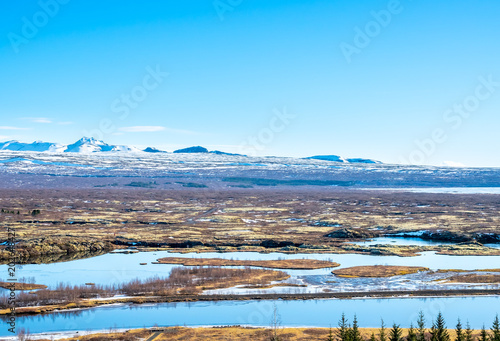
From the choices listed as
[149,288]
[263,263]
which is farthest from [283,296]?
[263,263]

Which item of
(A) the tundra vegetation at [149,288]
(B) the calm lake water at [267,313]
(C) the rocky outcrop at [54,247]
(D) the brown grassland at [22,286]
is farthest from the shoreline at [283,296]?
(C) the rocky outcrop at [54,247]

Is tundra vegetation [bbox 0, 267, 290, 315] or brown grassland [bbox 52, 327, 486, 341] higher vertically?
tundra vegetation [bbox 0, 267, 290, 315]

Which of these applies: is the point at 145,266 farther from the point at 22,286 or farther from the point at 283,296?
the point at 283,296

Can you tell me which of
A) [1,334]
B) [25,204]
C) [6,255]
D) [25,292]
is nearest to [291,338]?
[1,334]

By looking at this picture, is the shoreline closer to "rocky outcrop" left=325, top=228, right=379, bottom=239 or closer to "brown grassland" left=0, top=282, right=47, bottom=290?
"brown grassland" left=0, top=282, right=47, bottom=290

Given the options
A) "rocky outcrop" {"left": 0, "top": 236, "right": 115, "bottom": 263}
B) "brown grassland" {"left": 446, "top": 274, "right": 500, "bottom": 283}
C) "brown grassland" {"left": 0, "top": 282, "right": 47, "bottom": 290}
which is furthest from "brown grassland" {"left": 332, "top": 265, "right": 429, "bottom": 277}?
"rocky outcrop" {"left": 0, "top": 236, "right": 115, "bottom": 263}

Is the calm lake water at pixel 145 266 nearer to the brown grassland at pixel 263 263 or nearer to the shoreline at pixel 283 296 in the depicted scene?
the brown grassland at pixel 263 263

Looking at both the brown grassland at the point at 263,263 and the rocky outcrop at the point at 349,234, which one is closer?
the brown grassland at the point at 263,263

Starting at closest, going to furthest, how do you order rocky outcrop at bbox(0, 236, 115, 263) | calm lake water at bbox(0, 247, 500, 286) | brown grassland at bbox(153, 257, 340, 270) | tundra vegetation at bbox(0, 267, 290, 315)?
1. tundra vegetation at bbox(0, 267, 290, 315)
2. calm lake water at bbox(0, 247, 500, 286)
3. brown grassland at bbox(153, 257, 340, 270)
4. rocky outcrop at bbox(0, 236, 115, 263)

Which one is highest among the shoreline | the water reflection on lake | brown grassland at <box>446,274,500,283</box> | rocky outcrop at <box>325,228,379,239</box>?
rocky outcrop at <box>325,228,379,239</box>
